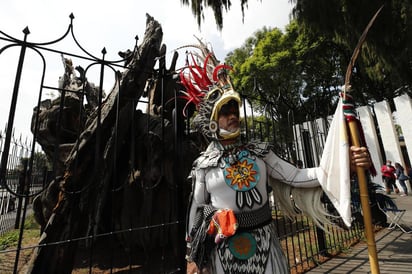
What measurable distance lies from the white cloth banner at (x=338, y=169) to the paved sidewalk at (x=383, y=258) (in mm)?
2634

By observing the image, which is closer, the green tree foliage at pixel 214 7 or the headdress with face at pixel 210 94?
the headdress with face at pixel 210 94

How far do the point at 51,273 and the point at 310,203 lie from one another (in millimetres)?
3227

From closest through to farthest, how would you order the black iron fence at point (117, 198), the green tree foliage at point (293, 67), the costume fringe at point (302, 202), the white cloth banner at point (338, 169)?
the white cloth banner at point (338, 169) → the costume fringe at point (302, 202) → the black iron fence at point (117, 198) → the green tree foliage at point (293, 67)

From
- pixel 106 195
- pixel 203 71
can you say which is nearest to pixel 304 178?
pixel 203 71

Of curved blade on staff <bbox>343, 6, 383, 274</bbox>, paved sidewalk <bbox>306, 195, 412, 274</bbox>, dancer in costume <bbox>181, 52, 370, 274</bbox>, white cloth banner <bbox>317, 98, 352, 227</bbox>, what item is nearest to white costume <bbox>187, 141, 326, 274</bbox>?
dancer in costume <bbox>181, 52, 370, 274</bbox>

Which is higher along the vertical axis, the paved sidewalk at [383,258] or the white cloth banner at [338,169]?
the white cloth banner at [338,169]

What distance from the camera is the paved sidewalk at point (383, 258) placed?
11.3 feet

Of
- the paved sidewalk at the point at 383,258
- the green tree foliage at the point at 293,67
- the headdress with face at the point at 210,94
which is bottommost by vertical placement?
the paved sidewalk at the point at 383,258

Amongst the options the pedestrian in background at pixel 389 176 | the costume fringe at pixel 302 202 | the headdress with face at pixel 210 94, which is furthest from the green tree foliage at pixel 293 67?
the costume fringe at pixel 302 202

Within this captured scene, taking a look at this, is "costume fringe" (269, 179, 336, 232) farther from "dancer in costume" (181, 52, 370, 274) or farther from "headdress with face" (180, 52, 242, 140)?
"headdress with face" (180, 52, 242, 140)

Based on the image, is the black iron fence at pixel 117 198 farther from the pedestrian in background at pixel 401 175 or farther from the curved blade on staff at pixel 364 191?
the pedestrian in background at pixel 401 175

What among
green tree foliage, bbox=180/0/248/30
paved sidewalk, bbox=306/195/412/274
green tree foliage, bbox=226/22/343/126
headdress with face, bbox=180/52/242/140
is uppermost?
green tree foliage, bbox=226/22/343/126

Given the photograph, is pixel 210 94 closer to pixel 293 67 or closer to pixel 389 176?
pixel 389 176

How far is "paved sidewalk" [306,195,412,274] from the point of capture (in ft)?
11.3
